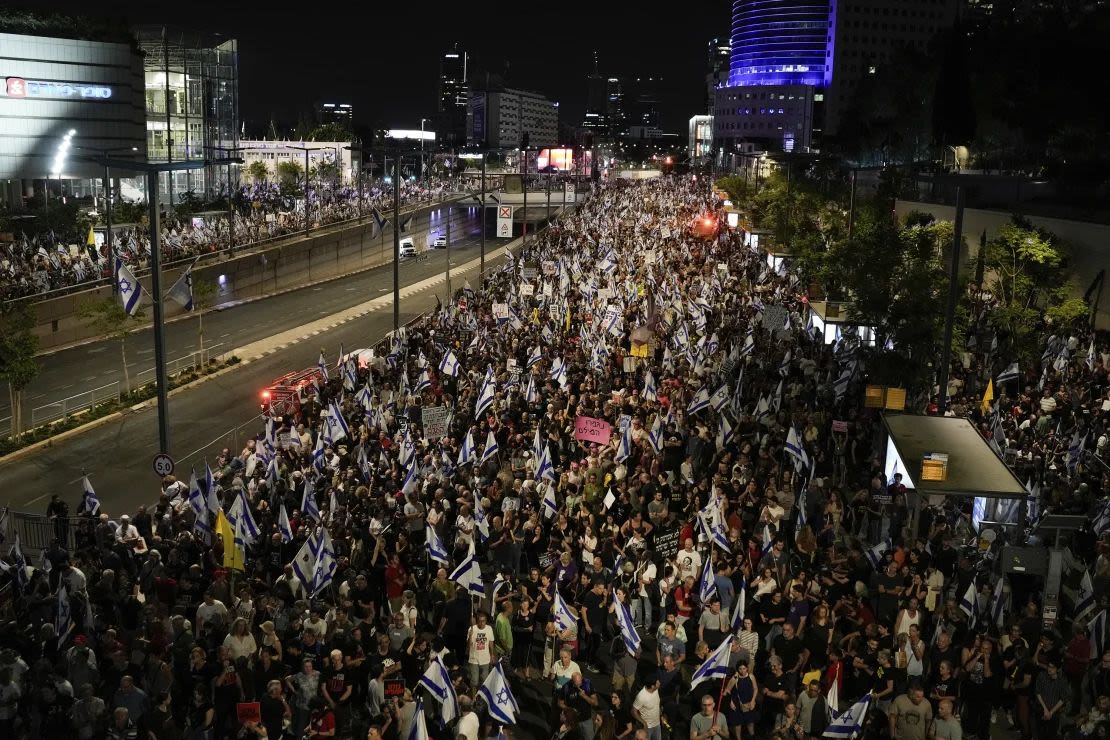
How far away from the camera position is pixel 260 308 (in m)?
52.3

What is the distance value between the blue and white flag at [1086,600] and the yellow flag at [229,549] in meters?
11.1

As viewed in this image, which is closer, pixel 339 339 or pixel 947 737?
pixel 947 737

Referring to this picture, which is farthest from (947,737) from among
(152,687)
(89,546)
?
(89,546)

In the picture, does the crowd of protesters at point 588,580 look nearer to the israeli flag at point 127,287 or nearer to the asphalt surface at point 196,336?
the israeli flag at point 127,287

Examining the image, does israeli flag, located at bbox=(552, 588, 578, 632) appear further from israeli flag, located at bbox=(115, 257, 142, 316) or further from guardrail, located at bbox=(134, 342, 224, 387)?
guardrail, located at bbox=(134, 342, 224, 387)

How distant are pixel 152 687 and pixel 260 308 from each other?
42.6 meters

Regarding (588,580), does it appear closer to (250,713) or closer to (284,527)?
(250,713)

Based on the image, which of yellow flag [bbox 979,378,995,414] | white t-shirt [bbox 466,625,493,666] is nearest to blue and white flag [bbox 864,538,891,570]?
white t-shirt [bbox 466,625,493,666]

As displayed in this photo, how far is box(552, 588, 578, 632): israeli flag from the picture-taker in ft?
40.4

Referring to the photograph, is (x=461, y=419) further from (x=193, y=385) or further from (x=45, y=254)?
(x=45, y=254)

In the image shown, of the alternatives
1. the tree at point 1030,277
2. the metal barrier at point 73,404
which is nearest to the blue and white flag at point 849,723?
the tree at point 1030,277

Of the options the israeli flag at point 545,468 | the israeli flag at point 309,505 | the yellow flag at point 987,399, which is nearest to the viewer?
the israeli flag at point 309,505

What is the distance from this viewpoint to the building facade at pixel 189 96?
91.8 metres

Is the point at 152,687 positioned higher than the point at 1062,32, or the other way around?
the point at 1062,32
